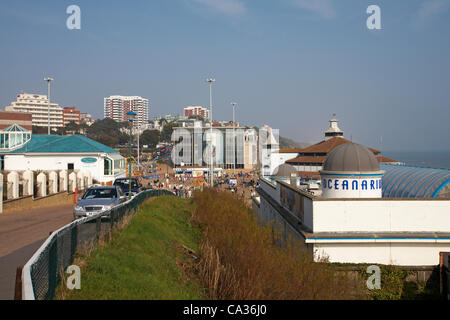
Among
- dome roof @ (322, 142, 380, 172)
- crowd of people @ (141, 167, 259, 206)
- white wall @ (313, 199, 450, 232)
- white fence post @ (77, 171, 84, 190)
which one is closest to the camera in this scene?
white wall @ (313, 199, 450, 232)

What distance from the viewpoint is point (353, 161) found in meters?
13.8

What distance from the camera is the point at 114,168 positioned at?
138 ft

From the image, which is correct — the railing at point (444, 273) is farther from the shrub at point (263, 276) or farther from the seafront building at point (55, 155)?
the seafront building at point (55, 155)

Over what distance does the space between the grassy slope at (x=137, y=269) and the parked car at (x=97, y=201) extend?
2683 mm

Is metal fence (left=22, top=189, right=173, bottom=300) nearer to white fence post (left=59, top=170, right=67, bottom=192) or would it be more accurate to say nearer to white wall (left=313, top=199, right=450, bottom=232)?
Answer: white wall (left=313, top=199, right=450, bottom=232)

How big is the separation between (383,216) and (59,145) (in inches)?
1321

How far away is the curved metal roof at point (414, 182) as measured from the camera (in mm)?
15438

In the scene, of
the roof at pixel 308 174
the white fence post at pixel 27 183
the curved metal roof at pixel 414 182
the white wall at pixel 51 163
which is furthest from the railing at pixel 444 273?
the roof at pixel 308 174

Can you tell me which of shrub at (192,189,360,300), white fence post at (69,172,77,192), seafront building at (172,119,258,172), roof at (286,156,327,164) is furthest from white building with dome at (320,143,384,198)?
seafront building at (172,119,258,172)

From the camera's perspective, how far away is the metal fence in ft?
16.6

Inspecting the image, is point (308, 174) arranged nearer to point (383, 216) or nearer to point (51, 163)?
point (51, 163)

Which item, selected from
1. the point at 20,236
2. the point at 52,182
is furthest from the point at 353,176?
the point at 52,182

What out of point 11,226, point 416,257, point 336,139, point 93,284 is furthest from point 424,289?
point 336,139

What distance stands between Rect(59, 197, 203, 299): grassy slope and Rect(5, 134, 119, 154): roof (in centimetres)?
2713
